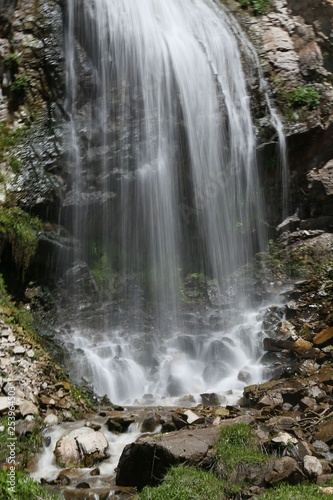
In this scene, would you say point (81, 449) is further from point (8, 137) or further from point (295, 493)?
point (8, 137)

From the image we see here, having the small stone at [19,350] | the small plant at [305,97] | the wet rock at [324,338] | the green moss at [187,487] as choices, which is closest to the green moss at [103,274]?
the small stone at [19,350]

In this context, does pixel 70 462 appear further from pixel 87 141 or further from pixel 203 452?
pixel 87 141

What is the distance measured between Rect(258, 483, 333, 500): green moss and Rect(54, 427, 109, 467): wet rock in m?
2.20

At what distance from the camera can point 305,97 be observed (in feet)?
43.1

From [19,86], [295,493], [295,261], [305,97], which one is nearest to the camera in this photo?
[295,493]

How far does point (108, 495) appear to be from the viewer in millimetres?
4770

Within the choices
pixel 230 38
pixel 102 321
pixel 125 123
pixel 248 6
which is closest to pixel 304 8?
pixel 248 6

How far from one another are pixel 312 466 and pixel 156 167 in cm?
882

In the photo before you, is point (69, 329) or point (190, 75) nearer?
point (69, 329)

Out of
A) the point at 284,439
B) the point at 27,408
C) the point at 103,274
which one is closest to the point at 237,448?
the point at 284,439

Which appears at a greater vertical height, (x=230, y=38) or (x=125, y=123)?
(x=230, y=38)

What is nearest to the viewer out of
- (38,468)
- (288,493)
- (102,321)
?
(288,493)

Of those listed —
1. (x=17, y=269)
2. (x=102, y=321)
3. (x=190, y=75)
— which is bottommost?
(x=102, y=321)

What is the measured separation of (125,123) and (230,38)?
4.55 m
